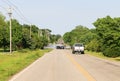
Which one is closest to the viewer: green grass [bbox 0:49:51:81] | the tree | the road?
the road

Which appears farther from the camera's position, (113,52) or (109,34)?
(109,34)

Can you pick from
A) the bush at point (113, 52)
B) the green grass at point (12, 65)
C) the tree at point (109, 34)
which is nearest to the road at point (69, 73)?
the green grass at point (12, 65)

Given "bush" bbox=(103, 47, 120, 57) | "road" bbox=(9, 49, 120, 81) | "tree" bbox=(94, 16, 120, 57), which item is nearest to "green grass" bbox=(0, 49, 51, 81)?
"road" bbox=(9, 49, 120, 81)

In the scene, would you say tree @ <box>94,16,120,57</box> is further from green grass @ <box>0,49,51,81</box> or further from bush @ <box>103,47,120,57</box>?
green grass @ <box>0,49,51,81</box>

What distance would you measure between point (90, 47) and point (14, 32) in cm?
1893

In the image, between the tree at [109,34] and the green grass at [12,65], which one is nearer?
the green grass at [12,65]

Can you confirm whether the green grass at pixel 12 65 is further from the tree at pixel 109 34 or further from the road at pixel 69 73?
the tree at pixel 109 34

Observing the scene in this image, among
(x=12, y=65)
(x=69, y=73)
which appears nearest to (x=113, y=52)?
(x=12, y=65)

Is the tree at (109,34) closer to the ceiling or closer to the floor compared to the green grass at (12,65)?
closer to the ceiling

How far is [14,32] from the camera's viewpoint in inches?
3228

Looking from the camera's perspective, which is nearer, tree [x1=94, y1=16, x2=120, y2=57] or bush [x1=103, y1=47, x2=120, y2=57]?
bush [x1=103, y1=47, x2=120, y2=57]

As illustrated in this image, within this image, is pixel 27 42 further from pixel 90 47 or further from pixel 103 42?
pixel 103 42

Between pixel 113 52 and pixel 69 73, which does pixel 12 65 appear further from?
pixel 113 52

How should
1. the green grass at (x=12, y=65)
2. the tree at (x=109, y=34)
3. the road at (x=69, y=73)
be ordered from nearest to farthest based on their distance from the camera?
the road at (x=69, y=73)
the green grass at (x=12, y=65)
the tree at (x=109, y=34)
